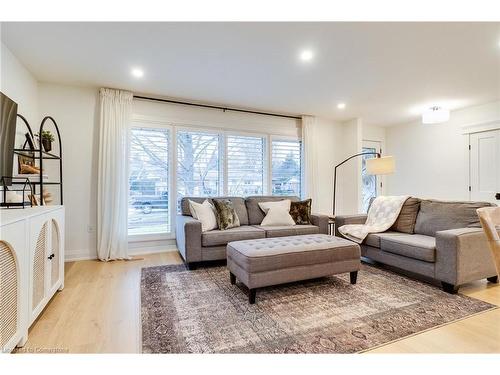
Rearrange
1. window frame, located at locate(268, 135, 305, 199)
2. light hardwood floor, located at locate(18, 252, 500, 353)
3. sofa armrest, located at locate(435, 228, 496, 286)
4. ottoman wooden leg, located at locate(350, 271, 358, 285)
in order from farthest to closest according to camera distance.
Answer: window frame, located at locate(268, 135, 305, 199), ottoman wooden leg, located at locate(350, 271, 358, 285), sofa armrest, located at locate(435, 228, 496, 286), light hardwood floor, located at locate(18, 252, 500, 353)

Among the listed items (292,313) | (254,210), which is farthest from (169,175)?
(292,313)

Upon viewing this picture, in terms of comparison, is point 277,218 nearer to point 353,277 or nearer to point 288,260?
point 353,277

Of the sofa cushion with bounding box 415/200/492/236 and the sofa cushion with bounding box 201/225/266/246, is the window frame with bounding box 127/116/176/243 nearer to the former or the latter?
the sofa cushion with bounding box 201/225/266/246

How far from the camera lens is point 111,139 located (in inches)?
142

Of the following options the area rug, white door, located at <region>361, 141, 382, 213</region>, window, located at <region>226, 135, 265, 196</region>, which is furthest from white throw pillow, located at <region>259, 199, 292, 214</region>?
white door, located at <region>361, 141, 382, 213</region>

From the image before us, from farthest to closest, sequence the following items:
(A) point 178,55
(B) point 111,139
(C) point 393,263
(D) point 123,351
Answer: (B) point 111,139 → (C) point 393,263 → (A) point 178,55 → (D) point 123,351

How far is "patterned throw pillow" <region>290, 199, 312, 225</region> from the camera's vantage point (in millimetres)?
3977

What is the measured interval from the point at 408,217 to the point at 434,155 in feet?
8.35

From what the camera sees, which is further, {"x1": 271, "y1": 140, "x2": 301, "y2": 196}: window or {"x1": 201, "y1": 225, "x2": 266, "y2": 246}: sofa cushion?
{"x1": 271, "y1": 140, "x2": 301, "y2": 196}: window

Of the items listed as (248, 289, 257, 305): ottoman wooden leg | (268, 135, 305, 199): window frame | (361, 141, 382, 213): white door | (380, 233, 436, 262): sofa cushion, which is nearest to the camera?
(248, 289, 257, 305): ottoman wooden leg

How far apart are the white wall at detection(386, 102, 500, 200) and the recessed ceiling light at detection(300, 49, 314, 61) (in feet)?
11.6
